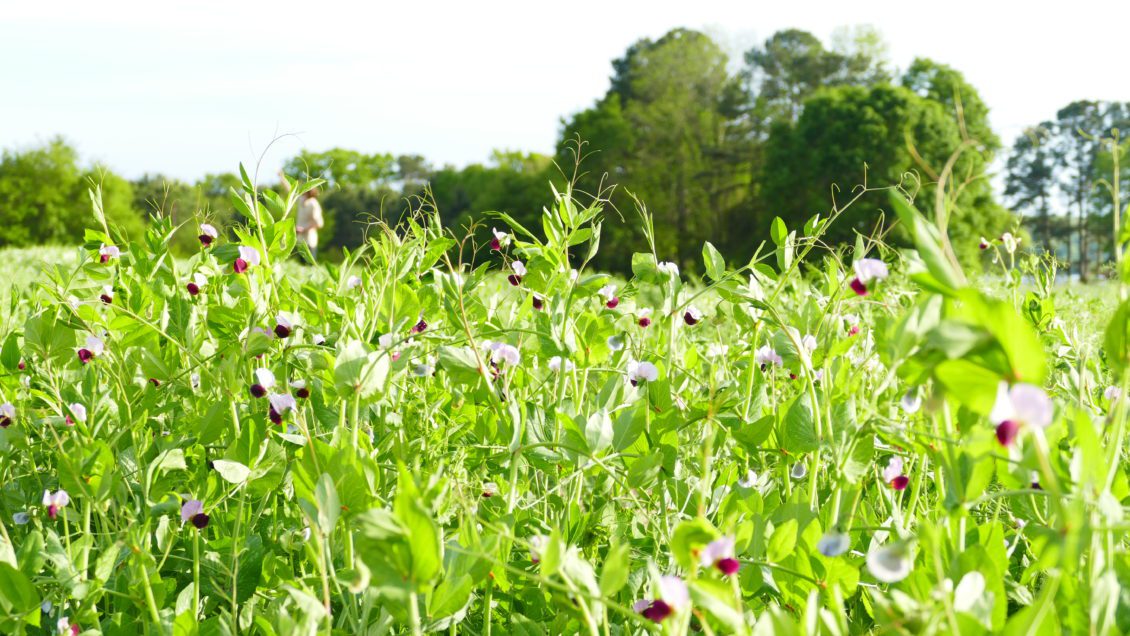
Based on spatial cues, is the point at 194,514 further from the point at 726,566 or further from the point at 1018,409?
the point at 1018,409

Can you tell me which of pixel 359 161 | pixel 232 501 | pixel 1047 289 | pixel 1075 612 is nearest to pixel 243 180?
pixel 232 501

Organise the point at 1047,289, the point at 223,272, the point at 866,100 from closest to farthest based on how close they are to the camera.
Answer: the point at 223,272
the point at 1047,289
the point at 866,100

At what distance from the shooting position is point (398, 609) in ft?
2.89

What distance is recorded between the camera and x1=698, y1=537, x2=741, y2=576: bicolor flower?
0.66 metres

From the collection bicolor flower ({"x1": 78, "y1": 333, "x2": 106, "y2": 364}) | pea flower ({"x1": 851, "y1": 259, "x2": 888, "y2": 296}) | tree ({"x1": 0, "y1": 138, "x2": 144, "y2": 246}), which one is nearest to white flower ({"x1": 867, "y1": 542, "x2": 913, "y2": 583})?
pea flower ({"x1": 851, "y1": 259, "x2": 888, "y2": 296})

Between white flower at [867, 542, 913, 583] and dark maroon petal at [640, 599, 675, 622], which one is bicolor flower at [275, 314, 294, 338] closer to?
dark maroon petal at [640, 599, 675, 622]

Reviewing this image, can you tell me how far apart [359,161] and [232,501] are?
63098mm

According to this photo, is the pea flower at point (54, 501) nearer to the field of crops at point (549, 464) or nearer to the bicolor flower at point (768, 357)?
the field of crops at point (549, 464)

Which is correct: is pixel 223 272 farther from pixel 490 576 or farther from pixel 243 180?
pixel 490 576

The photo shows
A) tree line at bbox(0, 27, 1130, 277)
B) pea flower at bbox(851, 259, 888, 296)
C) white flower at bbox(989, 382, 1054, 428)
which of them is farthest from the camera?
tree line at bbox(0, 27, 1130, 277)

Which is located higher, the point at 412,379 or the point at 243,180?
the point at 243,180

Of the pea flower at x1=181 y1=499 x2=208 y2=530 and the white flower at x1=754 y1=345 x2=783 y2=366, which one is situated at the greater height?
the white flower at x1=754 y1=345 x2=783 y2=366

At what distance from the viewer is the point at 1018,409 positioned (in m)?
0.54

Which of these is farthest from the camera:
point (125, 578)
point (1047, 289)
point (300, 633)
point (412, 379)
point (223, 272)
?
point (1047, 289)
